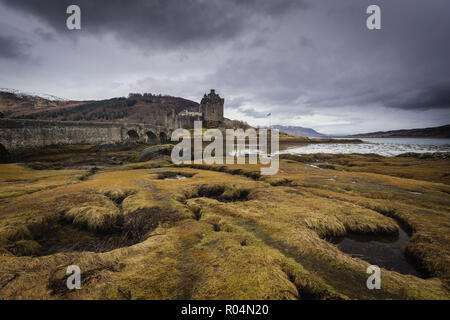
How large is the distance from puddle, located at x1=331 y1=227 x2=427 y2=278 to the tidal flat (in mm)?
97

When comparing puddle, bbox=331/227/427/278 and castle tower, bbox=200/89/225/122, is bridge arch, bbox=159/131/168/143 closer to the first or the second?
castle tower, bbox=200/89/225/122

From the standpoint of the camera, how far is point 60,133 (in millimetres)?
40469

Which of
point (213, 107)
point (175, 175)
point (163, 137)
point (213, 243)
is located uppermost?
point (213, 107)

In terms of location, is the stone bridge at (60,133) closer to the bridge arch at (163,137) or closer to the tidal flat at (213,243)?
the bridge arch at (163,137)

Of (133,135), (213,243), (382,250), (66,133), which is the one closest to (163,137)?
(133,135)

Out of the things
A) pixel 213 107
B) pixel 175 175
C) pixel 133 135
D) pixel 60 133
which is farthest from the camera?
pixel 213 107

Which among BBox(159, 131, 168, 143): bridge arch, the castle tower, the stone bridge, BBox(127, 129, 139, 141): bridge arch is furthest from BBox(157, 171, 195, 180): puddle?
the castle tower

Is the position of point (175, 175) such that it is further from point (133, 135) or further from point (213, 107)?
point (213, 107)

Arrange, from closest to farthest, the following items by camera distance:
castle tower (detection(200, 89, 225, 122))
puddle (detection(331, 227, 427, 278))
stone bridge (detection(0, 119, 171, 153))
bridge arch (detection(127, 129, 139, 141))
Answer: puddle (detection(331, 227, 427, 278)), stone bridge (detection(0, 119, 171, 153)), bridge arch (detection(127, 129, 139, 141)), castle tower (detection(200, 89, 225, 122))

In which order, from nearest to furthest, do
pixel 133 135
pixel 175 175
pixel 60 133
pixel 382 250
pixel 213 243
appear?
pixel 213 243, pixel 382 250, pixel 175 175, pixel 60 133, pixel 133 135

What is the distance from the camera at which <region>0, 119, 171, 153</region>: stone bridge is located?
30891 millimetres

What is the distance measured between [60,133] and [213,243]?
5136cm
